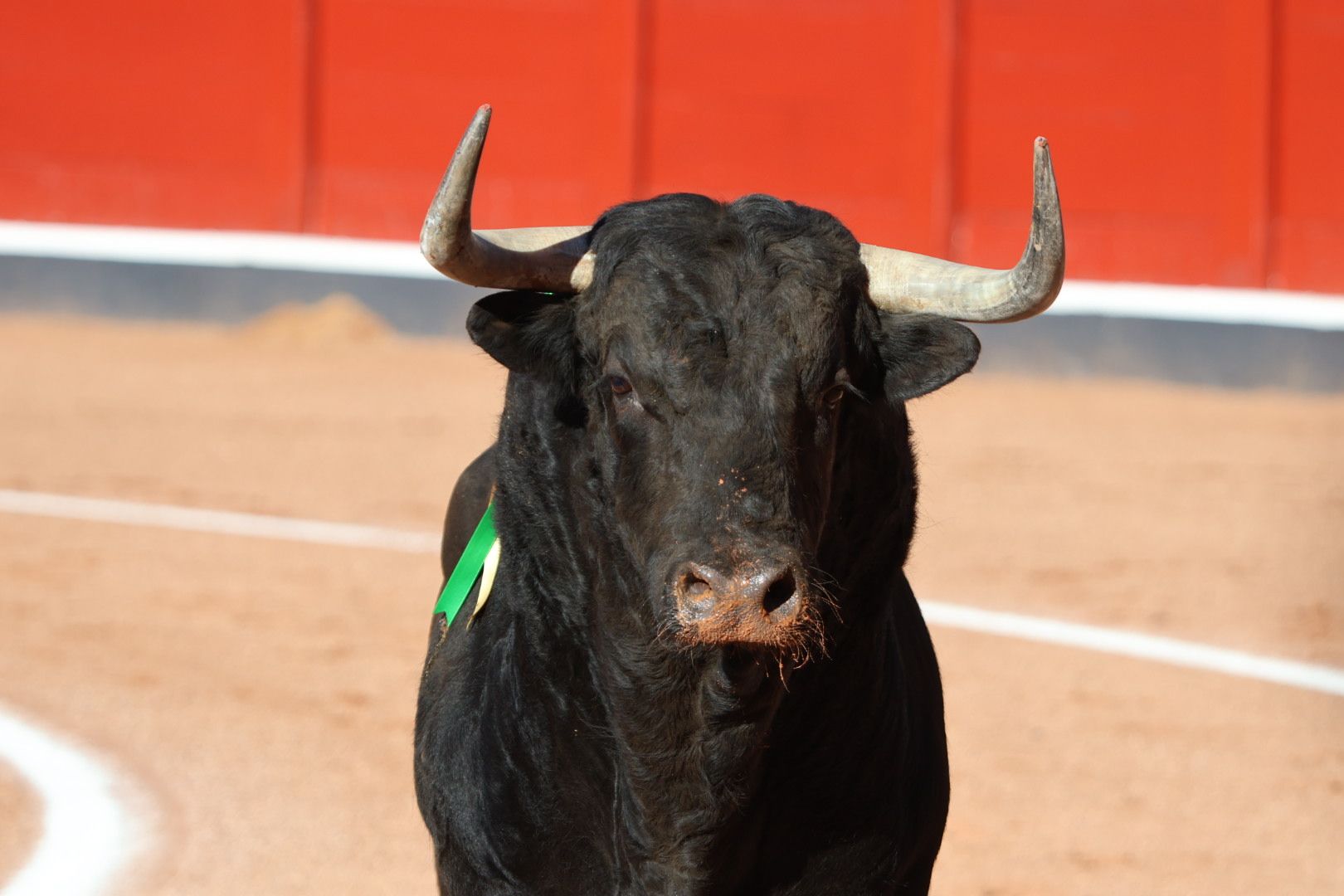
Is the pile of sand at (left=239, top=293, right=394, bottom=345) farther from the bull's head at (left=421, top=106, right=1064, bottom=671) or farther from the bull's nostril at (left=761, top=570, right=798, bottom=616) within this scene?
the bull's nostril at (left=761, top=570, right=798, bottom=616)

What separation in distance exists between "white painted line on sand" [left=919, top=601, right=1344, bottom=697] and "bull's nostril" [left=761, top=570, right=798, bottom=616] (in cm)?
428

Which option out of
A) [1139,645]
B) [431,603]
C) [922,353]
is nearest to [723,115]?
[431,603]

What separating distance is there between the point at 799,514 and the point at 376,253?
11.7m

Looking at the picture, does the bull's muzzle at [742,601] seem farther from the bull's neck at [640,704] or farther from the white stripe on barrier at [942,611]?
the white stripe on barrier at [942,611]

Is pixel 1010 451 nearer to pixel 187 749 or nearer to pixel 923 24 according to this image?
pixel 923 24

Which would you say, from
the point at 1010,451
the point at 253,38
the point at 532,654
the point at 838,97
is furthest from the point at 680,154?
the point at 532,654

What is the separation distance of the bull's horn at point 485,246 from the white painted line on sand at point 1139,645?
414cm

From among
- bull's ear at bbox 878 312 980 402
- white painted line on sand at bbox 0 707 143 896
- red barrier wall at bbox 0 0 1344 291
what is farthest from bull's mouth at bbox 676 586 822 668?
red barrier wall at bbox 0 0 1344 291

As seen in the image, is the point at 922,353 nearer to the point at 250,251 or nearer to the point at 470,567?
the point at 470,567

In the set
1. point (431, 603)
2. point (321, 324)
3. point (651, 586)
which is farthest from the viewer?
point (321, 324)

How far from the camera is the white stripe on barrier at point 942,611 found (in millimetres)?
6203

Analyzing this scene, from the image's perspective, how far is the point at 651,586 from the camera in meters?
2.31

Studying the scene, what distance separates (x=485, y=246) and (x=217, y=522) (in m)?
5.76

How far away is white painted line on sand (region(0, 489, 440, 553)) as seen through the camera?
304 inches
